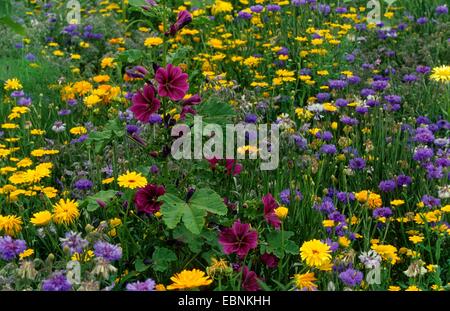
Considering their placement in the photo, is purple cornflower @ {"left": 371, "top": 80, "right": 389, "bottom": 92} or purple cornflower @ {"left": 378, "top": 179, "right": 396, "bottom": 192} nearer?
purple cornflower @ {"left": 378, "top": 179, "right": 396, "bottom": 192}

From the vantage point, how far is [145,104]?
2.63 m

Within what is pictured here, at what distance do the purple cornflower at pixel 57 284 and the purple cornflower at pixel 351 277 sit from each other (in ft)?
2.85

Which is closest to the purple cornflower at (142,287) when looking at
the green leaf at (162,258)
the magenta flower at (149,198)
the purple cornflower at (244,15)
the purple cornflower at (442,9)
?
the green leaf at (162,258)

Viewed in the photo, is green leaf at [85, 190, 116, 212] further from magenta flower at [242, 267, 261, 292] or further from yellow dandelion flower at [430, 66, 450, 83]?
yellow dandelion flower at [430, 66, 450, 83]

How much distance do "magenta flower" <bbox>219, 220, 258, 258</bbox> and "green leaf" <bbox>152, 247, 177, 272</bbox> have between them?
0.18 meters

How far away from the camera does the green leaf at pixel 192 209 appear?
7.81 feet

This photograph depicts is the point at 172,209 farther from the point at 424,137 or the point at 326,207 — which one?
the point at 424,137

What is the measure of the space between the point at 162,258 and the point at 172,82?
24.8 inches

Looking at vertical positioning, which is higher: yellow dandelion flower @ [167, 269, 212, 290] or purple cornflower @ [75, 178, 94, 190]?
purple cornflower @ [75, 178, 94, 190]

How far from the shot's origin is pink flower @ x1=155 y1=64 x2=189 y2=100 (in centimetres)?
257

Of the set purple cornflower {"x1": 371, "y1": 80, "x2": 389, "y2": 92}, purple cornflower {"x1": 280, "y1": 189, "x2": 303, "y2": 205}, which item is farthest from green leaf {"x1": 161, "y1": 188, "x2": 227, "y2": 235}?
purple cornflower {"x1": 371, "y1": 80, "x2": 389, "y2": 92}

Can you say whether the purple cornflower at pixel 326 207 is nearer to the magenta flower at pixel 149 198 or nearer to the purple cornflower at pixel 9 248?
the magenta flower at pixel 149 198
